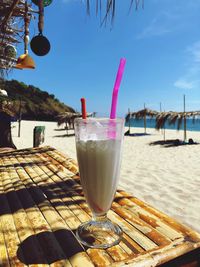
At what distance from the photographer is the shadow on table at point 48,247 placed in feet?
2.13

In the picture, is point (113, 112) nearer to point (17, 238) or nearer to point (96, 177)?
point (96, 177)

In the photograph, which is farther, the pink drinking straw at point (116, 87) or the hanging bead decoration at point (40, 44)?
the hanging bead decoration at point (40, 44)

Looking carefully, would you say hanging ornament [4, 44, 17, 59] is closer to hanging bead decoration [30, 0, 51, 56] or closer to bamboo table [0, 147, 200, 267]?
hanging bead decoration [30, 0, 51, 56]

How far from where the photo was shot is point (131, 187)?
3.75 meters

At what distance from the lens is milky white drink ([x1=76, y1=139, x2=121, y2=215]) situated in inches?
32.2

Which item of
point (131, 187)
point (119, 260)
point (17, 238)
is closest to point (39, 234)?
point (17, 238)

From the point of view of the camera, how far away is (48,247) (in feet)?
2.31

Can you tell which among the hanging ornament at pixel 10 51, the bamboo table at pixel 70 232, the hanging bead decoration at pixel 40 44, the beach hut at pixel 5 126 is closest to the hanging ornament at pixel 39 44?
the hanging bead decoration at pixel 40 44

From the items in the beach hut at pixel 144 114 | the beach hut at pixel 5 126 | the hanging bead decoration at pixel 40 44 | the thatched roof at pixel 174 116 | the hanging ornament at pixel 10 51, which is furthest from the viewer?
the beach hut at pixel 144 114

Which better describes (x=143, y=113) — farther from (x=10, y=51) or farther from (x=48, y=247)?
(x=48, y=247)

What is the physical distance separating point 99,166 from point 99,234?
235 millimetres

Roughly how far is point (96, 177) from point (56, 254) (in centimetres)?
27

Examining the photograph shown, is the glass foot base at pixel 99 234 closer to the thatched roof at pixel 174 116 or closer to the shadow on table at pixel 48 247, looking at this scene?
the shadow on table at pixel 48 247

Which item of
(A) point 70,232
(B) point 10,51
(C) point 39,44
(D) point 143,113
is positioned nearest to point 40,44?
(C) point 39,44
